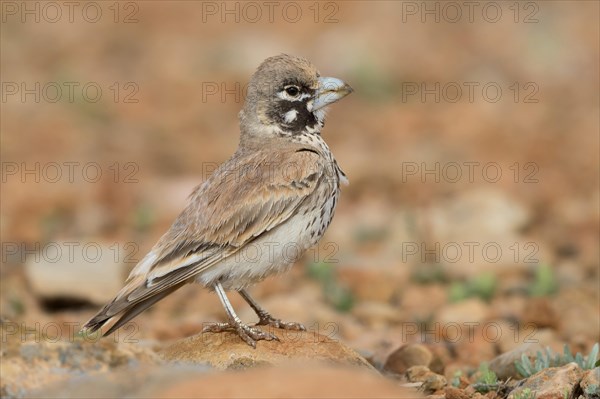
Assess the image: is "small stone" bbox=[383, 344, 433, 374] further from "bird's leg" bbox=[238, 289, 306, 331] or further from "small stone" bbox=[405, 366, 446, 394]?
"bird's leg" bbox=[238, 289, 306, 331]

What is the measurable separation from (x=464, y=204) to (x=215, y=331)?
21.9 feet

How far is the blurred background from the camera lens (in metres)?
9.89

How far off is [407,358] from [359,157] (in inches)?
319

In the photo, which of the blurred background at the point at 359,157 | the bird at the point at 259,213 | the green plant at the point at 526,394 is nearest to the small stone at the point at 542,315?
the blurred background at the point at 359,157

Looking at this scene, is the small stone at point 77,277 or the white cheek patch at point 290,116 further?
the small stone at point 77,277

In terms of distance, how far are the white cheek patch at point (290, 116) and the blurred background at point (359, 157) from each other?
1602 millimetres

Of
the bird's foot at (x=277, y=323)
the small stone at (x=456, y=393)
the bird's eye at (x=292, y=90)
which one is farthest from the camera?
the bird's eye at (x=292, y=90)

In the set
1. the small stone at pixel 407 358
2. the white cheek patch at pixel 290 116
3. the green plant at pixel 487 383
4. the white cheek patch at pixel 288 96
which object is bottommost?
the small stone at pixel 407 358

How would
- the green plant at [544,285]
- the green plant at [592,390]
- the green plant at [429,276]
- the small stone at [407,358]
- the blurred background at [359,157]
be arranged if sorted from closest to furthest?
the green plant at [592,390] < the small stone at [407,358] < the green plant at [544,285] < the blurred background at [359,157] < the green plant at [429,276]

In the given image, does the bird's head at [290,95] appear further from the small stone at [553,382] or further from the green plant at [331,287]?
the green plant at [331,287]

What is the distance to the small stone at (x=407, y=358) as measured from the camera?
7234 mm

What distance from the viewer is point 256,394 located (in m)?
4.68

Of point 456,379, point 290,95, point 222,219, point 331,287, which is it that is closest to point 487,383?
point 456,379

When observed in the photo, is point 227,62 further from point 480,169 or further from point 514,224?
point 514,224
